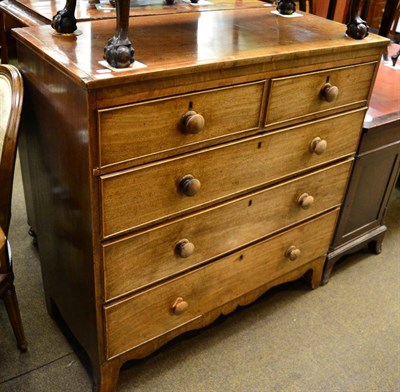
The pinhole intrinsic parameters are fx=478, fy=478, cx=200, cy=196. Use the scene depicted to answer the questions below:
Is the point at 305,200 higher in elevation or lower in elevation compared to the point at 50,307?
higher

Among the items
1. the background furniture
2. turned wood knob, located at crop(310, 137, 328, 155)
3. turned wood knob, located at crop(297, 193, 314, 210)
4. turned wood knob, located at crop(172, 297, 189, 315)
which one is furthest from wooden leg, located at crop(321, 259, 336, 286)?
turned wood knob, located at crop(172, 297, 189, 315)

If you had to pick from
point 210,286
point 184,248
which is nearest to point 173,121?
point 184,248

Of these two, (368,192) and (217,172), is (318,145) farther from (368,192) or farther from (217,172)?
(368,192)

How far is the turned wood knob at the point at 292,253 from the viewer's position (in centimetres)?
166

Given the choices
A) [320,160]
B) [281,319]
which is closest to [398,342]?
[281,319]

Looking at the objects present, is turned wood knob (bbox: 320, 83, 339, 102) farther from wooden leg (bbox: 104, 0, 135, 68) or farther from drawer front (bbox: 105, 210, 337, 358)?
wooden leg (bbox: 104, 0, 135, 68)

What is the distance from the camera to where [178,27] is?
4.54 ft

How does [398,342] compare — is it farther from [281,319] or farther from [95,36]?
[95,36]

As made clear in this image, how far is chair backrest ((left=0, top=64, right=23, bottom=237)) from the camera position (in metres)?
1.24

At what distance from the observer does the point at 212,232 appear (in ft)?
4.50

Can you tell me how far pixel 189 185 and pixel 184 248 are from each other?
20cm

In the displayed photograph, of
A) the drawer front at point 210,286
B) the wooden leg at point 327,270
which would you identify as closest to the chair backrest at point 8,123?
the drawer front at point 210,286

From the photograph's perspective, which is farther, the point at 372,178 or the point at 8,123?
the point at 372,178

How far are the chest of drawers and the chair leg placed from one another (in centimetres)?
14
